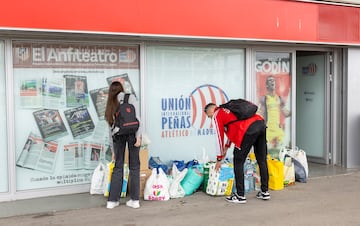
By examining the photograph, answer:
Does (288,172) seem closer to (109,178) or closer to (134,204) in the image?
(134,204)

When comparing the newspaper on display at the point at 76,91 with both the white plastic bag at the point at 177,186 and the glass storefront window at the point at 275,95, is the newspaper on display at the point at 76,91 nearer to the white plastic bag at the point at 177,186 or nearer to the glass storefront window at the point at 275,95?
the white plastic bag at the point at 177,186

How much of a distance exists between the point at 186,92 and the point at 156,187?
6.34 ft

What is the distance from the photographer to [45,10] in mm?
6031

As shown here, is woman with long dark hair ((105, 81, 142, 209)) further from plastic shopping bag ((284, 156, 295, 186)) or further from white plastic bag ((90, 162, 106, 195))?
plastic shopping bag ((284, 156, 295, 186))

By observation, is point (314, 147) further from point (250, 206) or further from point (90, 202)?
point (90, 202)

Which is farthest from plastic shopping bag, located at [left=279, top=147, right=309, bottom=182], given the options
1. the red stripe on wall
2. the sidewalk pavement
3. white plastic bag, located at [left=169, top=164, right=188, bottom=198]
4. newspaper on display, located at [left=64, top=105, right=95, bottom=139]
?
newspaper on display, located at [left=64, top=105, right=95, bottom=139]

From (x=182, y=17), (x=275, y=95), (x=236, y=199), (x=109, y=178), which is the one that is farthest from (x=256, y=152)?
(x=275, y=95)

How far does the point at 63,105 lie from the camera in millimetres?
6938

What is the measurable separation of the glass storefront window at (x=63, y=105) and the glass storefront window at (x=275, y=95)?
7.83 ft

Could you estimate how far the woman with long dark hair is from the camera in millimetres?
6109

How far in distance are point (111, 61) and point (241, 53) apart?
2353 mm

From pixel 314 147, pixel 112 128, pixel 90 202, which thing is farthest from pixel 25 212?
pixel 314 147

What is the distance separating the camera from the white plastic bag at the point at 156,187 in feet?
21.4

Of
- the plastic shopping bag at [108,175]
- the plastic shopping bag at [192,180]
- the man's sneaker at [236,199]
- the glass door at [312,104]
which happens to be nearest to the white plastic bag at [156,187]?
the plastic shopping bag at [192,180]
